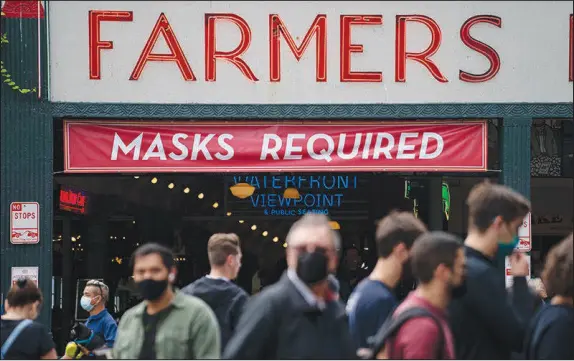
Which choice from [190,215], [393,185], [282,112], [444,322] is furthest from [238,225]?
[444,322]

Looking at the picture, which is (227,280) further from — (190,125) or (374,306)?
(190,125)

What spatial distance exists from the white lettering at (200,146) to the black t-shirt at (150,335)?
6.56 metres

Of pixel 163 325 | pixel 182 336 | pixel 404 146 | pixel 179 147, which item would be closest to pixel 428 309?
pixel 182 336

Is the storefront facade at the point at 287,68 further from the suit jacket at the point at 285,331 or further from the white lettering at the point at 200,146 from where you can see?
the suit jacket at the point at 285,331

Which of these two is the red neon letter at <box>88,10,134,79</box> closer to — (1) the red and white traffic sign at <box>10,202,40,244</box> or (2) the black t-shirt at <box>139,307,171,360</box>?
(1) the red and white traffic sign at <box>10,202,40,244</box>

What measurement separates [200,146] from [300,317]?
7677mm

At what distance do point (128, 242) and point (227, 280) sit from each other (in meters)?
7.23

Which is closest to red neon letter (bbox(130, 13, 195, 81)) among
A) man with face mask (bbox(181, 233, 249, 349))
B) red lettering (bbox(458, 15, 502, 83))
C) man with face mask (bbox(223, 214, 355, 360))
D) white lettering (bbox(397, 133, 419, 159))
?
white lettering (bbox(397, 133, 419, 159))

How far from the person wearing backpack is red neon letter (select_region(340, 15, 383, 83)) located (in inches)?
299

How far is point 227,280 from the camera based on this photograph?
8.77 meters

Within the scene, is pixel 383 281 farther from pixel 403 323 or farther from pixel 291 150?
pixel 291 150

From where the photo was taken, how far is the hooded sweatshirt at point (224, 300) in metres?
8.59

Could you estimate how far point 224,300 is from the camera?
8625mm

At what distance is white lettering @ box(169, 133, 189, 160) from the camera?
42.1ft
